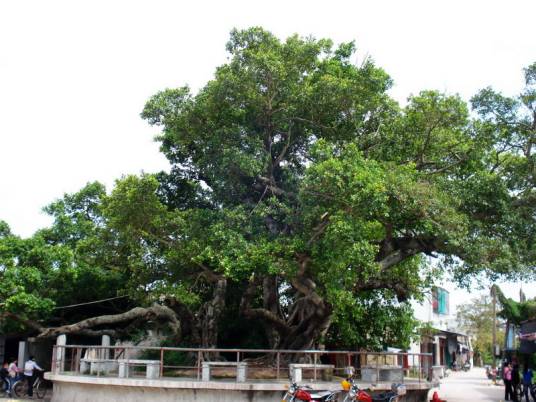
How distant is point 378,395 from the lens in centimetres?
1622

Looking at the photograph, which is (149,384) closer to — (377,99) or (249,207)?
(249,207)

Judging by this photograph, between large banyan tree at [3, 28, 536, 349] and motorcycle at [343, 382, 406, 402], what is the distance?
2.81 metres

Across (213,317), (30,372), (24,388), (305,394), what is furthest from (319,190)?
(24,388)

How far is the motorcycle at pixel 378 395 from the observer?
1405 cm

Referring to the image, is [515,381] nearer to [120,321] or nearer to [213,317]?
[213,317]

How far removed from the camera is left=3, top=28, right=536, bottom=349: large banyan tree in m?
16.4

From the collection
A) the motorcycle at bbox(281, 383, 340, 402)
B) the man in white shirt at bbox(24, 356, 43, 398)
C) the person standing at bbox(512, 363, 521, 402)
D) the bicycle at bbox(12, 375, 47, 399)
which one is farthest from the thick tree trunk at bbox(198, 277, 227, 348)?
the person standing at bbox(512, 363, 521, 402)

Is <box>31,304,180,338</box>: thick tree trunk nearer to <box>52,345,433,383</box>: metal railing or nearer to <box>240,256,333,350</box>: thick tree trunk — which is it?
<box>52,345,433,383</box>: metal railing

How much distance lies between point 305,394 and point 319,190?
5434 mm

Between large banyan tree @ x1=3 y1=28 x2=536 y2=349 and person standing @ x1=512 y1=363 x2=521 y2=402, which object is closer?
large banyan tree @ x1=3 y1=28 x2=536 y2=349

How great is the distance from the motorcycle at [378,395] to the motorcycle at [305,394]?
0.45 m

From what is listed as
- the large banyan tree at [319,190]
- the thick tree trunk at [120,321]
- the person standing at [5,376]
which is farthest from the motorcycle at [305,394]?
the person standing at [5,376]

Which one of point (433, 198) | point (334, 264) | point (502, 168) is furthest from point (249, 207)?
Result: point (502, 168)

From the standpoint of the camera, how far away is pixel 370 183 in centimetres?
A: 1534
